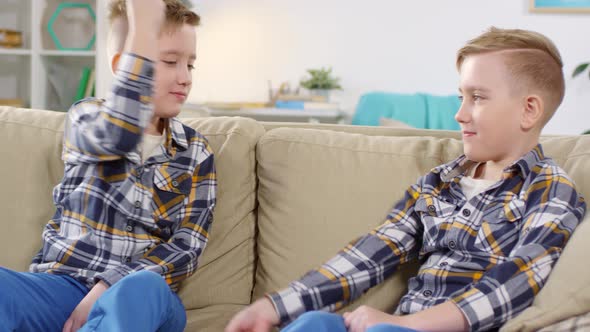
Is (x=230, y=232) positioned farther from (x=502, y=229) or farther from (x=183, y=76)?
(x=502, y=229)

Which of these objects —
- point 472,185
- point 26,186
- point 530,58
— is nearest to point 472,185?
point 472,185

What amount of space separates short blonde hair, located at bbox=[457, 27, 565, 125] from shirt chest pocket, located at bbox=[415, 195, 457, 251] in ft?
0.84

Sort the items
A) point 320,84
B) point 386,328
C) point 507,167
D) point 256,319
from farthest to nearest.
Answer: point 320,84 < point 507,167 < point 256,319 < point 386,328

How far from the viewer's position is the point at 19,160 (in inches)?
65.4

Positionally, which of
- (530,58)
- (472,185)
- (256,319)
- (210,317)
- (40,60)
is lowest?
(210,317)

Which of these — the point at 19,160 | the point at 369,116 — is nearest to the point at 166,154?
the point at 19,160

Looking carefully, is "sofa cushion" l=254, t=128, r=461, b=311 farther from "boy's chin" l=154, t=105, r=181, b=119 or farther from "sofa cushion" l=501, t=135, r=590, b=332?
"sofa cushion" l=501, t=135, r=590, b=332

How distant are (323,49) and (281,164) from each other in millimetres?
3015

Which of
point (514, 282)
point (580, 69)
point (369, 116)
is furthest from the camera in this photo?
point (580, 69)

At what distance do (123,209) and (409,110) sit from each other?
99.0 inches

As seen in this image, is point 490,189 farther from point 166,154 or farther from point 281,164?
point 166,154

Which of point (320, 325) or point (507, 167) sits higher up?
point (507, 167)

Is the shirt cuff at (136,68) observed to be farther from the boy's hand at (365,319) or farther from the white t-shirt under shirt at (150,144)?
the boy's hand at (365,319)

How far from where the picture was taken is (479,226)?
131 cm
